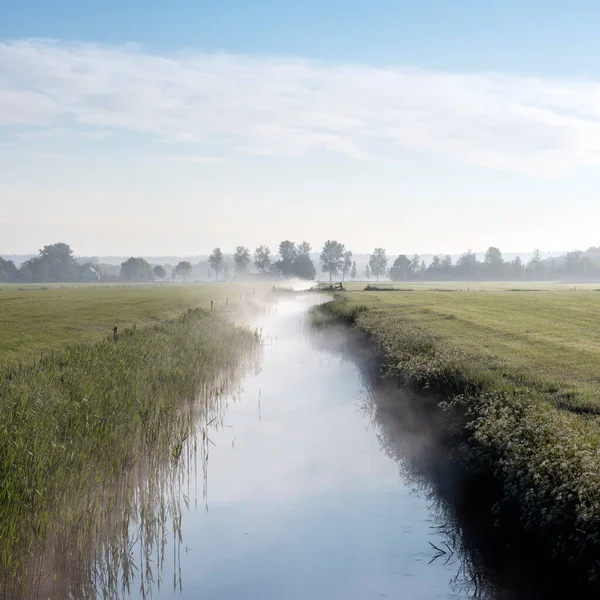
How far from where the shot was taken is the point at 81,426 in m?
11.7

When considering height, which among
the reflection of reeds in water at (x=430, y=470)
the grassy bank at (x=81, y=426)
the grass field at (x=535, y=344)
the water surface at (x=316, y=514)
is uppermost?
the grass field at (x=535, y=344)

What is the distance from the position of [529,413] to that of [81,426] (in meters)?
8.43

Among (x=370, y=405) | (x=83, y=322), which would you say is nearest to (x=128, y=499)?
(x=370, y=405)

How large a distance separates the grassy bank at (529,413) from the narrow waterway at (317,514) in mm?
1000

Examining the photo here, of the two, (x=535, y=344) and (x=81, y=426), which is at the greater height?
(x=535, y=344)

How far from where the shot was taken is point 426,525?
10.3 m

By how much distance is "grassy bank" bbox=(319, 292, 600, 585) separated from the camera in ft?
26.1

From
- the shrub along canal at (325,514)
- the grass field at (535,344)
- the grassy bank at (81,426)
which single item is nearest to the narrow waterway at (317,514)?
the shrub along canal at (325,514)

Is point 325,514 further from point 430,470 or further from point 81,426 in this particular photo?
point 81,426

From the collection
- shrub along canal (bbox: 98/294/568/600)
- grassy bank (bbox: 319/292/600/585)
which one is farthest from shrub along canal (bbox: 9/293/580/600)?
grassy bank (bbox: 319/292/600/585)

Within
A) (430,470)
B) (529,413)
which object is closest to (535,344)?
(430,470)

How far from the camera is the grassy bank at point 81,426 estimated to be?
27.9 ft

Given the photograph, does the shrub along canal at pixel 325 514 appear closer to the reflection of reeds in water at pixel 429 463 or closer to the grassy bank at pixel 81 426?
the reflection of reeds in water at pixel 429 463

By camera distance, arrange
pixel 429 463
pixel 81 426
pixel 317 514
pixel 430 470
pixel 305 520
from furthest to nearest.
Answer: pixel 429 463
pixel 430 470
pixel 81 426
pixel 317 514
pixel 305 520
